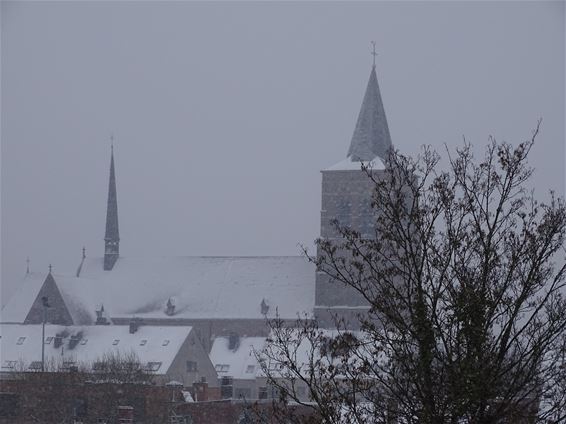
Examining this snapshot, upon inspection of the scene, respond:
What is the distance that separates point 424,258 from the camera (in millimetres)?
13922

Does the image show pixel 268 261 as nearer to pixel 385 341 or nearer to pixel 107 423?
pixel 107 423

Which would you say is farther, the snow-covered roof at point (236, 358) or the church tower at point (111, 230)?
the church tower at point (111, 230)

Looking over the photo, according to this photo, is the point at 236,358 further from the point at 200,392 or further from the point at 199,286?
the point at 200,392

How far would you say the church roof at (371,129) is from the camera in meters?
77.9

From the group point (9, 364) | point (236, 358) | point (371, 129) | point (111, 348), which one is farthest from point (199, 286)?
point (9, 364)

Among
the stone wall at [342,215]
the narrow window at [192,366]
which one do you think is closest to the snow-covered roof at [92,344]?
the narrow window at [192,366]

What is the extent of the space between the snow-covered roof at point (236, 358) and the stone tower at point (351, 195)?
497cm

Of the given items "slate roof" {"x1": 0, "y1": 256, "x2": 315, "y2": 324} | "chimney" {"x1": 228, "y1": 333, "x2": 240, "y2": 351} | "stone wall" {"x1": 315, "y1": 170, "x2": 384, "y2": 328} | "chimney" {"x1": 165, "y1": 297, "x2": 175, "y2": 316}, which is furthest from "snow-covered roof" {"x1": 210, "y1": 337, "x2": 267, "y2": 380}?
"chimney" {"x1": 165, "y1": 297, "x2": 175, "y2": 316}

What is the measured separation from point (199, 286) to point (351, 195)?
1572 centimetres

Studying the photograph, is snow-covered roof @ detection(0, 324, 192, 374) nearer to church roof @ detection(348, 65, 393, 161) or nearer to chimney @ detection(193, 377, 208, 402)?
church roof @ detection(348, 65, 393, 161)

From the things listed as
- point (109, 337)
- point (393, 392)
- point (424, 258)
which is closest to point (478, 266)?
point (424, 258)

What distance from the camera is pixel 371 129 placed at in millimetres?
78500

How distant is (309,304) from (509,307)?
6869cm

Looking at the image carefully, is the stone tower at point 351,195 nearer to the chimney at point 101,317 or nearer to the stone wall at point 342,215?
the stone wall at point 342,215
